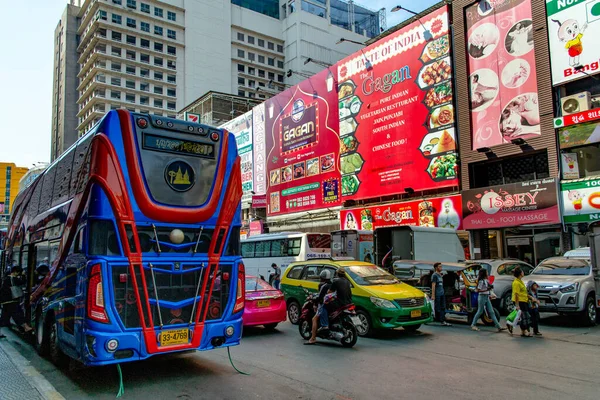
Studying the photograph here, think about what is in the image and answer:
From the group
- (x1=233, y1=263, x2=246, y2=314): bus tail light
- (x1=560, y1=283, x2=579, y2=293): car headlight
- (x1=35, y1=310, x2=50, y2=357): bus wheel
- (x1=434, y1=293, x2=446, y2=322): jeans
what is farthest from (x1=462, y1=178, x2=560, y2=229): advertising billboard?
(x1=35, y1=310, x2=50, y2=357): bus wheel

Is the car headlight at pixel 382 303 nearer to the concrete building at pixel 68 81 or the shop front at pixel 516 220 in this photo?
the shop front at pixel 516 220

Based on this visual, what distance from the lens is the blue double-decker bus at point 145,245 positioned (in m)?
6.39

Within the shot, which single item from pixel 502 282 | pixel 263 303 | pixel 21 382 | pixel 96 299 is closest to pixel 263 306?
pixel 263 303

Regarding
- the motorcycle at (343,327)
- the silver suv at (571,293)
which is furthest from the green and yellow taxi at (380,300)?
the silver suv at (571,293)

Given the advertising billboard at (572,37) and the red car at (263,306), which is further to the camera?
the advertising billboard at (572,37)

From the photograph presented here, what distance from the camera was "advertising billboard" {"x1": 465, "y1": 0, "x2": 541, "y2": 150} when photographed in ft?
68.2

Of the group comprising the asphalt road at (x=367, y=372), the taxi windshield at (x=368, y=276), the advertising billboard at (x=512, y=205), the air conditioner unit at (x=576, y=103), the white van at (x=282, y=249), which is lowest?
the asphalt road at (x=367, y=372)

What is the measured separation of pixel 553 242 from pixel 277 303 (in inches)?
567

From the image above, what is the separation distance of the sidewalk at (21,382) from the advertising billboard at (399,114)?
66.2ft

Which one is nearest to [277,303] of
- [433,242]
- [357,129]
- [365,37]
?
[433,242]

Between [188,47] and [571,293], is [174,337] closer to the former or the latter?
[571,293]

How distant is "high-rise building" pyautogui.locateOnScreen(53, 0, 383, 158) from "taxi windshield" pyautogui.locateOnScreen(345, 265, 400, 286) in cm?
5980

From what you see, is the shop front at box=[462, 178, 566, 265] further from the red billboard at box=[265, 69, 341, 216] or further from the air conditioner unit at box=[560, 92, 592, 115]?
the red billboard at box=[265, 69, 341, 216]

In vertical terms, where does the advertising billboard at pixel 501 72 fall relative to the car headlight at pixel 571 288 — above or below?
above
